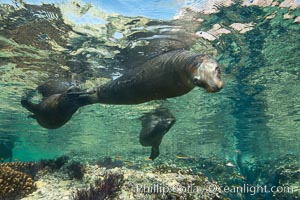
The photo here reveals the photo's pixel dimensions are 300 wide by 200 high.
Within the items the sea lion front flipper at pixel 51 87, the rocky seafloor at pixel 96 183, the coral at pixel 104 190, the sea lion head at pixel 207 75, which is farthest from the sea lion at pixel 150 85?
the sea lion front flipper at pixel 51 87

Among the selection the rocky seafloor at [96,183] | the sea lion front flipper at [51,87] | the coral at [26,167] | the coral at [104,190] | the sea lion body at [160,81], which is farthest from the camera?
the sea lion front flipper at [51,87]

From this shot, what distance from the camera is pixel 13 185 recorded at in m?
9.27

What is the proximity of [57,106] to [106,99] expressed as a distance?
7.19 ft

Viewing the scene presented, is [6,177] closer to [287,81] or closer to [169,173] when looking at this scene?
[169,173]

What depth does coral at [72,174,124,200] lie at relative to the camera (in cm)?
805

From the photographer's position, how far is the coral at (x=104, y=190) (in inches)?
317

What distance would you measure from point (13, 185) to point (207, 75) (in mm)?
8013

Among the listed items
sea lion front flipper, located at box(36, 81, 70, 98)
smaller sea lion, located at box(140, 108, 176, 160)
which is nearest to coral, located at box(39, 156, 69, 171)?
smaller sea lion, located at box(140, 108, 176, 160)

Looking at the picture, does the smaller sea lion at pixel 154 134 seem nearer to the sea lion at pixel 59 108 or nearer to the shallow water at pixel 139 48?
the shallow water at pixel 139 48

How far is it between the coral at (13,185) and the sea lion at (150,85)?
2.30 metres

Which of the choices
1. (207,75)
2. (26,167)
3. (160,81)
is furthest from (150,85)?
(26,167)

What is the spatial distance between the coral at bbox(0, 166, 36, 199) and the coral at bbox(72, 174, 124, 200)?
83.0 inches

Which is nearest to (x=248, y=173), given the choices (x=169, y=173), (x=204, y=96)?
(x=204, y=96)

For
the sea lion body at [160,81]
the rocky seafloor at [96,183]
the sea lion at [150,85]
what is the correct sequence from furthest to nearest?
1. the rocky seafloor at [96,183]
2. the sea lion body at [160,81]
3. the sea lion at [150,85]
